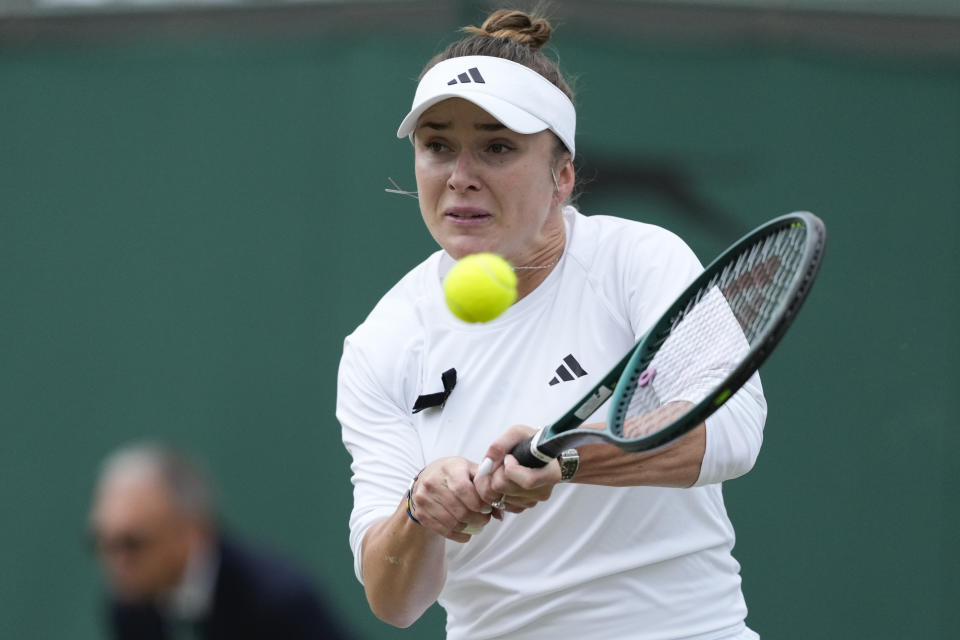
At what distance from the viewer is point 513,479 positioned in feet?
6.33

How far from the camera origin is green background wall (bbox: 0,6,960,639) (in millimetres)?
4152

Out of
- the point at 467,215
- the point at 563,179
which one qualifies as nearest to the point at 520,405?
the point at 467,215

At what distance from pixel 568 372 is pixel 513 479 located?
1.17ft

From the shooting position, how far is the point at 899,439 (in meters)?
4.15

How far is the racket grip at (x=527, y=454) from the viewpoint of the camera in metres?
1.94

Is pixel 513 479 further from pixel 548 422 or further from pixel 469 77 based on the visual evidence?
pixel 469 77

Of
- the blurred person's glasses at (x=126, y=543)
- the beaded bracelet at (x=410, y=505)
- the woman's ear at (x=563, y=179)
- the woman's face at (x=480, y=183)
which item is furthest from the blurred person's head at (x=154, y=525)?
the woman's ear at (x=563, y=179)

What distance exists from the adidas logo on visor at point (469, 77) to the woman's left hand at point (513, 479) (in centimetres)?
65

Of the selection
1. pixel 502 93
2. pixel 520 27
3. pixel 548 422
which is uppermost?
pixel 520 27

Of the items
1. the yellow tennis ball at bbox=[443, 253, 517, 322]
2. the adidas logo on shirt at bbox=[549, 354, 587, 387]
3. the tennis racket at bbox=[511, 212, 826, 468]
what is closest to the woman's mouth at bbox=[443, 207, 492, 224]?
the yellow tennis ball at bbox=[443, 253, 517, 322]

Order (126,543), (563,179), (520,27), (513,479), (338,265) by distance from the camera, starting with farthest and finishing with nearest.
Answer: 1. (338,265)
2. (126,543)
3. (520,27)
4. (563,179)
5. (513,479)

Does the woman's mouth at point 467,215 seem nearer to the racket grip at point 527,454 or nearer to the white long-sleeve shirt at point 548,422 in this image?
the white long-sleeve shirt at point 548,422

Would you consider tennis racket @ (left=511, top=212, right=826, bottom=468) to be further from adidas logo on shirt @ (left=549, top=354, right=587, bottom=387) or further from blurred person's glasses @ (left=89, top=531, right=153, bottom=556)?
blurred person's glasses @ (left=89, top=531, right=153, bottom=556)

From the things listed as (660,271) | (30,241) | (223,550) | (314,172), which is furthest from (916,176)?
(30,241)
